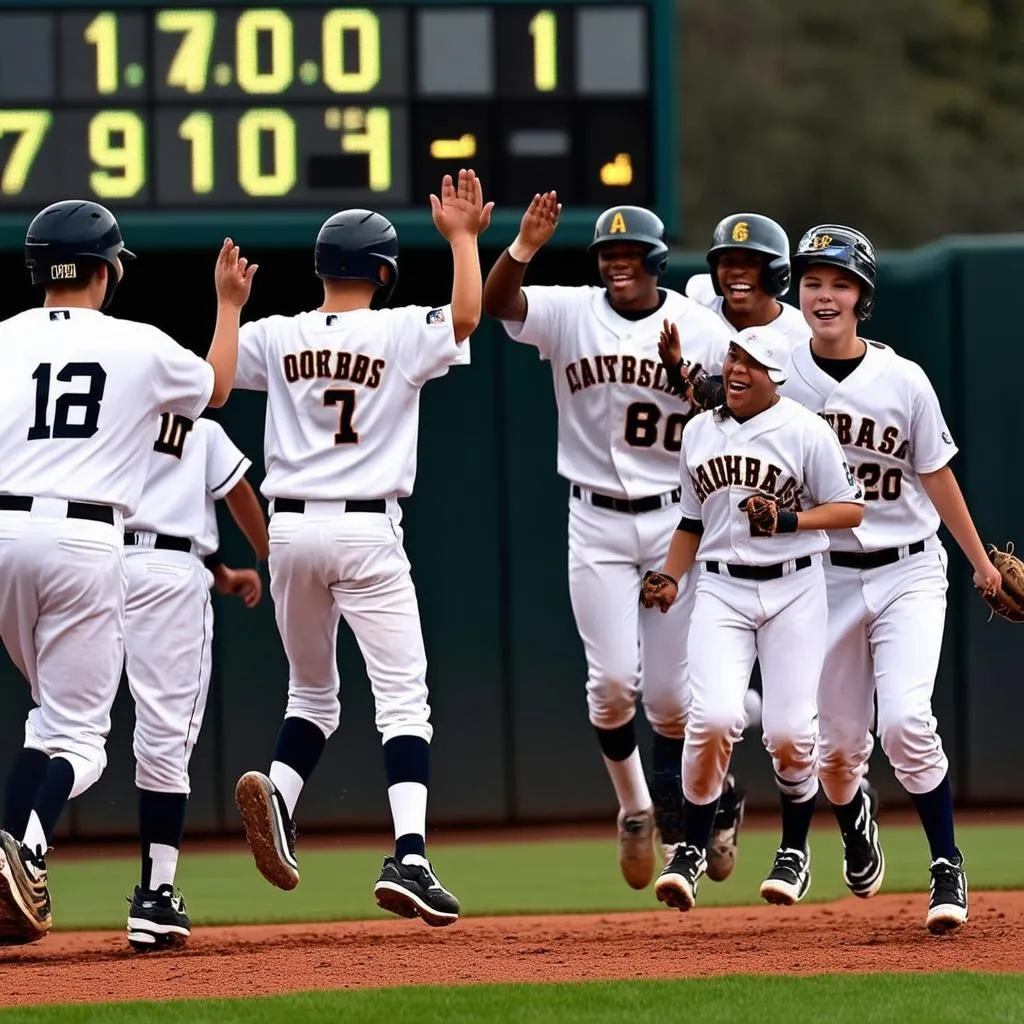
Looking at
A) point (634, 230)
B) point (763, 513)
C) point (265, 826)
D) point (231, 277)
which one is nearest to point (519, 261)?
point (634, 230)

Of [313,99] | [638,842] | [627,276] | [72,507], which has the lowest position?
[638,842]

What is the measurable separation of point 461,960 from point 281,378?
1571 mm

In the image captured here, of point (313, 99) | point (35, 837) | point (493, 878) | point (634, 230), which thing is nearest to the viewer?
point (35, 837)

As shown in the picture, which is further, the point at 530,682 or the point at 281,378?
the point at 530,682

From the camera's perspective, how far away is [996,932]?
605 centimetres

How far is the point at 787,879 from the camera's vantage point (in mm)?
6180

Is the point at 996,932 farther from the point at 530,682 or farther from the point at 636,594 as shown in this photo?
the point at 530,682

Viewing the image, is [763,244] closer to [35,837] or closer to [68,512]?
[68,512]

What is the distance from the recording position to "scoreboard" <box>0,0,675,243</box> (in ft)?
28.5

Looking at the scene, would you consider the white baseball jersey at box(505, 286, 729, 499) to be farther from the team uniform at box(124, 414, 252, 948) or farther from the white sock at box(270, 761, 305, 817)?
the white sock at box(270, 761, 305, 817)

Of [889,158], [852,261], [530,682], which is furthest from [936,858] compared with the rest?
[889,158]

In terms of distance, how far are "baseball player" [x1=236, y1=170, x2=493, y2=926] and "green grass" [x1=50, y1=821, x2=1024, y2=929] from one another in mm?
1282

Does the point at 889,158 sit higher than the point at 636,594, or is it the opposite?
the point at 889,158

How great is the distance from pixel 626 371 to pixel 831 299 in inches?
29.2
